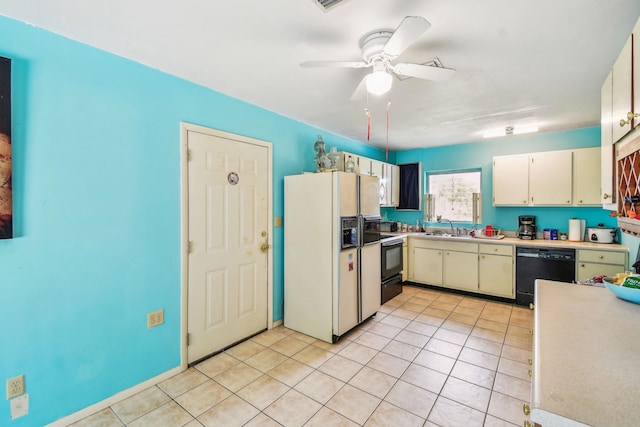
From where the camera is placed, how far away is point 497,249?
12.9 feet

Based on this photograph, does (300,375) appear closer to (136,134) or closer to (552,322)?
(552,322)

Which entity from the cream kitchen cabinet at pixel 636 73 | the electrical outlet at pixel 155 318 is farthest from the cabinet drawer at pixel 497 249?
the electrical outlet at pixel 155 318

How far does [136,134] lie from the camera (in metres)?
2.08

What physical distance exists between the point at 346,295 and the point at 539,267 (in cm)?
268

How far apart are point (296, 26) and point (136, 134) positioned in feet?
4.61

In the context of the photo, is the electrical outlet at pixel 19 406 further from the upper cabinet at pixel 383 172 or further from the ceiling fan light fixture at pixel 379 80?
the upper cabinet at pixel 383 172

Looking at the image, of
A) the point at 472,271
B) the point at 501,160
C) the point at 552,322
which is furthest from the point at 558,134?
the point at 552,322

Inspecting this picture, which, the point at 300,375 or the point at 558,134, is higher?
the point at 558,134

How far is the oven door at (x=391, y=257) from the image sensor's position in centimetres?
392

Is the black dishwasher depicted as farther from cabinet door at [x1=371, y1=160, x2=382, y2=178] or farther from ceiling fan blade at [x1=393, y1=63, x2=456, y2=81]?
ceiling fan blade at [x1=393, y1=63, x2=456, y2=81]

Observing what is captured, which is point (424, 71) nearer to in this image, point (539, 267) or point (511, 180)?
point (511, 180)

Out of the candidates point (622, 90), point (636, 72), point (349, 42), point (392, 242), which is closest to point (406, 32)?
point (349, 42)

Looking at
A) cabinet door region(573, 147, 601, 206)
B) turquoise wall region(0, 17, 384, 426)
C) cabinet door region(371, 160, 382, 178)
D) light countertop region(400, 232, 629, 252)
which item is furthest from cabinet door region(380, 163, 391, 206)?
turquoise wall region(0, 17, 384, 426)

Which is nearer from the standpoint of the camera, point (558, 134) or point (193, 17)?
point (193, 17)
